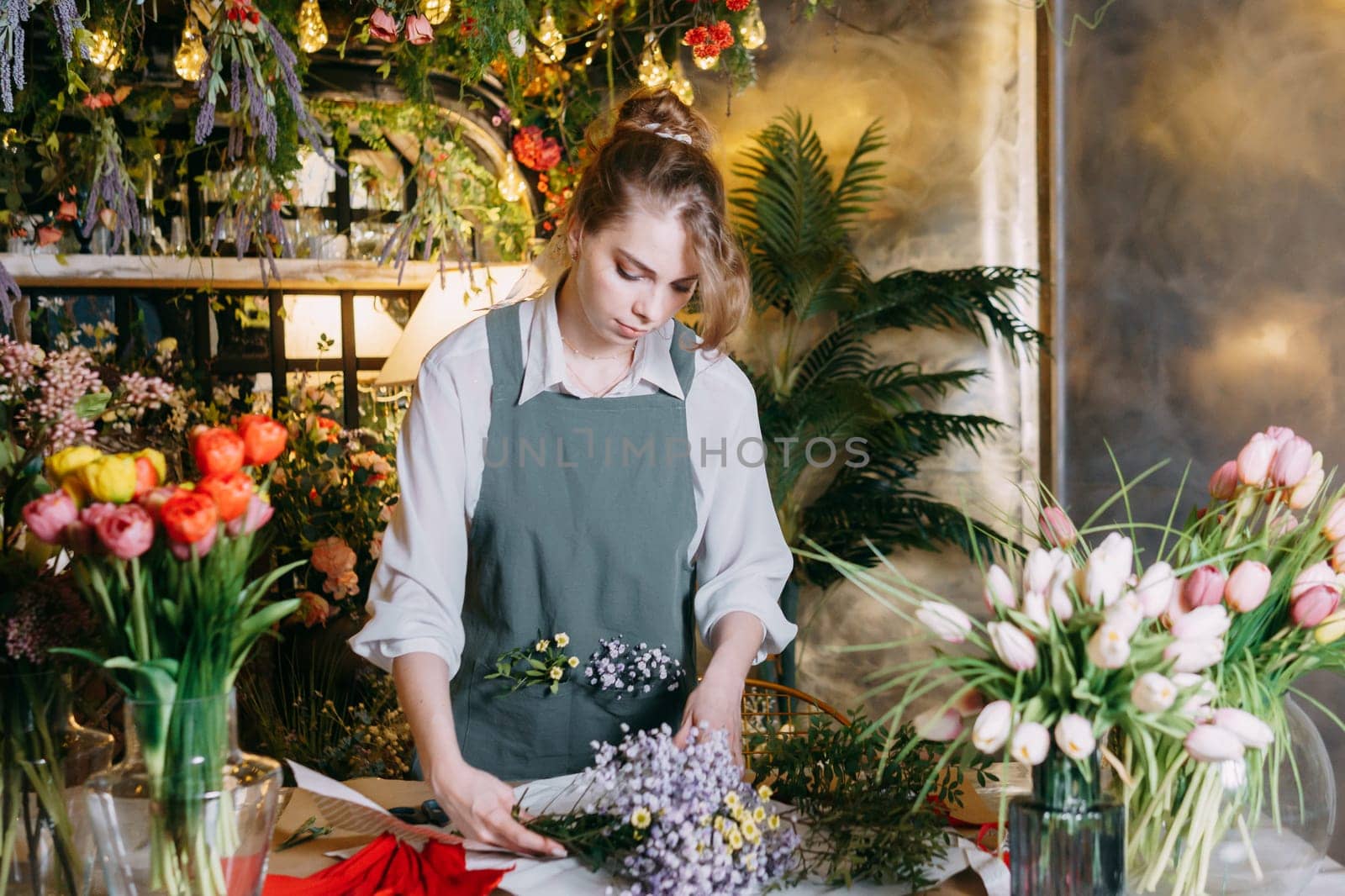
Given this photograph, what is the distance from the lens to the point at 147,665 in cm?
98

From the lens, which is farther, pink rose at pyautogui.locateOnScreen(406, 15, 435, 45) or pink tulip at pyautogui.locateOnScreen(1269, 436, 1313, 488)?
pink rose at pyautogui.locateOnScreen(406, 15, 435, 45)

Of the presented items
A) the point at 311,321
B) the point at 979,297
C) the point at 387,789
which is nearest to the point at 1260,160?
the point at 979,297

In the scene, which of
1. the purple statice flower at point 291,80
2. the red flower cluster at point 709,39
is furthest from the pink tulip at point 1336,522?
the red flower cluster at point 709,39

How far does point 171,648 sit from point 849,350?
10.6 ft

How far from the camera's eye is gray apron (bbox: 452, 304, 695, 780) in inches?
68.2

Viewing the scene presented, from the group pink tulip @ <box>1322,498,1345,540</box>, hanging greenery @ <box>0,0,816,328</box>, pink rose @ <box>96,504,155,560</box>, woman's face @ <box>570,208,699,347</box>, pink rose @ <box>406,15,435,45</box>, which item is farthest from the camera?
hanging greenery @ <box>0,0,816,328</box>

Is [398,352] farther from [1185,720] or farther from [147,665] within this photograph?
[1185,720]

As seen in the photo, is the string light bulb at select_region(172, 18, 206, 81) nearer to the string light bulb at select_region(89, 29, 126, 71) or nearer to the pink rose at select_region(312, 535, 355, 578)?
the string light bulb at select_region(89, 29, 126, 71)

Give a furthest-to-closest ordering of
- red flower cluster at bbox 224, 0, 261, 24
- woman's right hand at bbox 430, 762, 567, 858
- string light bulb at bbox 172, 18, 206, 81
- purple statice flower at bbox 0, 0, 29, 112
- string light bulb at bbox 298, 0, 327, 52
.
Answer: string light bulb at bbox 298, 0, 327, 52
string light bulb at bbox 172, 18, 206, 81
red flower cluster at bbox 224, 0, 261, 24
purple statice flower at bbox 0, 0, 29, 112
woman's right hand at bbox 430, 762, 567, 858

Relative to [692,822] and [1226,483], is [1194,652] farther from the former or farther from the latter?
[692,822]

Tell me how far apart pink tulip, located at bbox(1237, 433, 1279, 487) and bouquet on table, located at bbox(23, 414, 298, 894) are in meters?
0.95

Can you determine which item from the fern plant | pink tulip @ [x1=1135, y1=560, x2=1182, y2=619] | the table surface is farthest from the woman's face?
the fern plant

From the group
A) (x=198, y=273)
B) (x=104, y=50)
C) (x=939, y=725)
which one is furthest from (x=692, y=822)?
(x=198, y=273)

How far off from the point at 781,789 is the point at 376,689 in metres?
2.35
